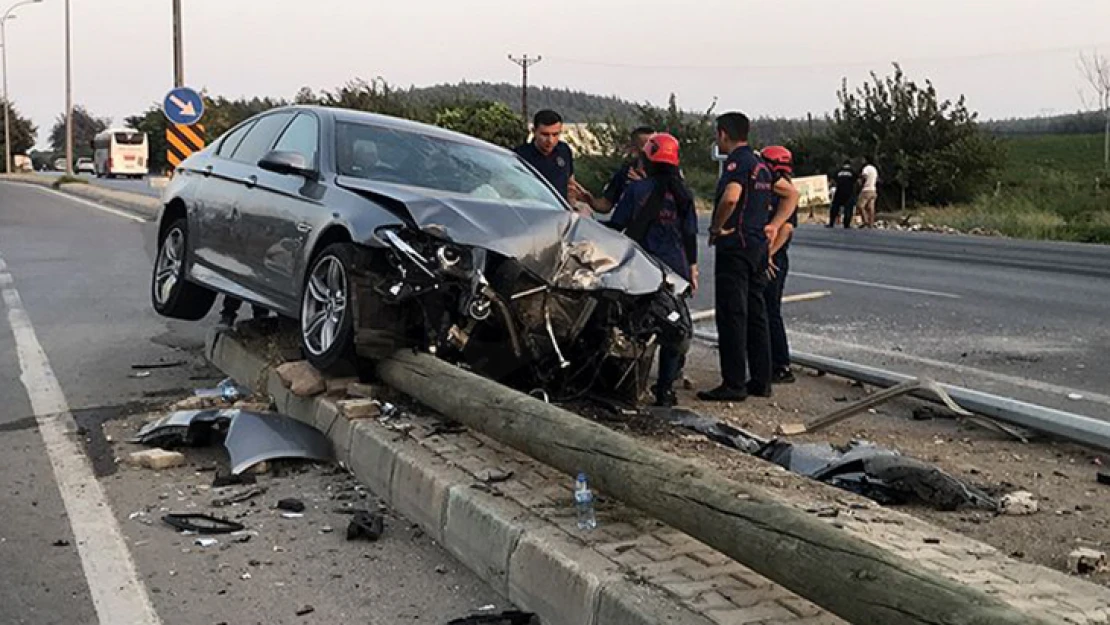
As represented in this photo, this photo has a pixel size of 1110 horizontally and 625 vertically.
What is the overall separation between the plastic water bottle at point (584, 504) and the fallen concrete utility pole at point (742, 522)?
6cm

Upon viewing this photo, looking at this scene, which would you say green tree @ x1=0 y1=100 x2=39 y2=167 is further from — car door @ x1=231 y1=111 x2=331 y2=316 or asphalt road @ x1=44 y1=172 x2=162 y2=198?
car door @ x1=231 y1=111 x2=331 y2=316

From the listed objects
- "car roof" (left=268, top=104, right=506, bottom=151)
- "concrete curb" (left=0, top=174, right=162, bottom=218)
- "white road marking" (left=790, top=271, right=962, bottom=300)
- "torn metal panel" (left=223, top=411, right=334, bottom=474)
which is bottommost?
"torn metal panel" (left=223, top=411, right=334, bottom=474)

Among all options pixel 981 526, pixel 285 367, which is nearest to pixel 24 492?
pixel 285 367

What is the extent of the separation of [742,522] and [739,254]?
405 centimetres

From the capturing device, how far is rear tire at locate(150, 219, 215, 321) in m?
8.70

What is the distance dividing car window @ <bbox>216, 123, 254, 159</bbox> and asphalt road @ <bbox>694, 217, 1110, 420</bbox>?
486cm

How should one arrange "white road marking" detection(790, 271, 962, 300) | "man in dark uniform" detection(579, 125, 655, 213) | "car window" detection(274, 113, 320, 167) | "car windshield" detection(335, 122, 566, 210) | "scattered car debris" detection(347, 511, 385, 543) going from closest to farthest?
"scattered car debris" detection(347, 511, 385, 543) → "car windshield" detection(335, 122, 566, 210) → "car window" detection(274, 113, 320, 167) → "man in dark uniform" detection(579, 125, 655, 213) → "white road marking" detection(790, 271, 962, 300)

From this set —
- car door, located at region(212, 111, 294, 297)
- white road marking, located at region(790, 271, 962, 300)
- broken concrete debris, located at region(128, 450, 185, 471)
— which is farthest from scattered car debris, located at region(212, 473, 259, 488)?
white road marking, located at region(790, 271, 962, 300)

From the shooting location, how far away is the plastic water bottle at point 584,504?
4.34 m

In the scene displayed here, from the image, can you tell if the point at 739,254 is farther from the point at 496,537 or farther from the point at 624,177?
the point at 496,537

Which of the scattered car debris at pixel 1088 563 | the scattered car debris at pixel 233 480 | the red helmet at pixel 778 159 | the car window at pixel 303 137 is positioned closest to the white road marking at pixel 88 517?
the scattered car debris at pixel 233 480

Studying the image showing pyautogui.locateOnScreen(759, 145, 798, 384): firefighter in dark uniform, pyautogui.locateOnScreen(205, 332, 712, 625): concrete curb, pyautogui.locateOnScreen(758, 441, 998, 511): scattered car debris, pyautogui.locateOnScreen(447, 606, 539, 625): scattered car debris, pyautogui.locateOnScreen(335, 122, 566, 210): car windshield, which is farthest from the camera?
pyautogui.locateOnScreen(759, 145, 798, 384): firefighter in dark uniform

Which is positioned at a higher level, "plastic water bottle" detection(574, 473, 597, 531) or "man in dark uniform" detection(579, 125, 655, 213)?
"man in dark uniform" detection(579, 125, 655, 213)

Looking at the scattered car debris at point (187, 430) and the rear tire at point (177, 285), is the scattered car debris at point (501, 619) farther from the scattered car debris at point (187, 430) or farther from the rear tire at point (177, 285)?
the rear tire at point (177, 285)
